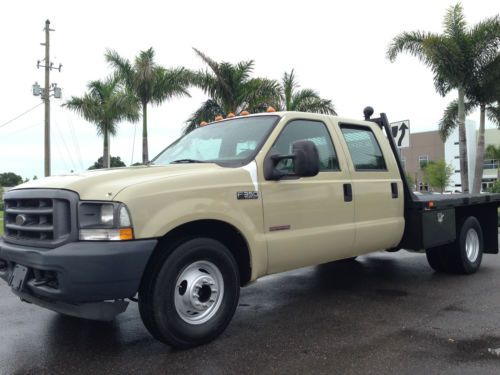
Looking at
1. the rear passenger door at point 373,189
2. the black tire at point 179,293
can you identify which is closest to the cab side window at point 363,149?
the rear passenger door at point 373,189

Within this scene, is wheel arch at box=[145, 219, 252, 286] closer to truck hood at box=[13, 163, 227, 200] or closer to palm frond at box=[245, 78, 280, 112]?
truck hood at box=[13, 163, 227, 200]

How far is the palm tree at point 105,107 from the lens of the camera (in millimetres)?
20797

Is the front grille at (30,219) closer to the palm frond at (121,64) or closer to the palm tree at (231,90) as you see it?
the palm tree at (231,90)

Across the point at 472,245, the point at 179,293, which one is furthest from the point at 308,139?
the point at 472,245

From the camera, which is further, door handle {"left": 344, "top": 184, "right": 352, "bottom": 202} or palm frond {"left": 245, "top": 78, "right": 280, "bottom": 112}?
palm frond {"left": 245, "top": 78, "right": 280, "bottom": 112}

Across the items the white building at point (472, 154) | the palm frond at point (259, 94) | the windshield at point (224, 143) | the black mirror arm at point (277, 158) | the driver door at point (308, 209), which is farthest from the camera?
the white building at point (472, 154)

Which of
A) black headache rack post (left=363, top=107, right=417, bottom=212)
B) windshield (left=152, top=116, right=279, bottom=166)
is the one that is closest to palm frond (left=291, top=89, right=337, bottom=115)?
black headache rack post (left=363, top=107, right=417, bottom=212)

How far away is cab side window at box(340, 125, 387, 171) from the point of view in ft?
17.6

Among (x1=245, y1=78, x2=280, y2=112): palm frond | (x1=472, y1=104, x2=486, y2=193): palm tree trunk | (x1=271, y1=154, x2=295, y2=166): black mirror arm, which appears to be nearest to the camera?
(x1=271, y1=154, x2=295, y2=166): black mirror arm

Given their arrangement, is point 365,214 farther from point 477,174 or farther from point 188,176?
point 477,174

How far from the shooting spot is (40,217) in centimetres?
370

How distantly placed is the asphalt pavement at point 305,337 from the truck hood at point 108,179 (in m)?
1.27

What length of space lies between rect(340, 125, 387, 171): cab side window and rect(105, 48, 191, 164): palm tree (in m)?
15.0

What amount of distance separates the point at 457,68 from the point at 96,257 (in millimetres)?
19024
